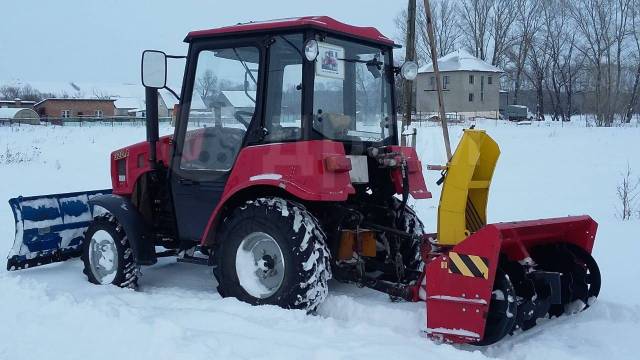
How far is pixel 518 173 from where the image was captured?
14.9m

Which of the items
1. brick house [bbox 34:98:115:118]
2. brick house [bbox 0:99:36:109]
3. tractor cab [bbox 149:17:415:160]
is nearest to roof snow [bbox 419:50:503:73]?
brick house [bbox 34:98:115:118]

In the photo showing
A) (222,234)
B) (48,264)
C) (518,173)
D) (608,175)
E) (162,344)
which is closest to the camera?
(162,344)

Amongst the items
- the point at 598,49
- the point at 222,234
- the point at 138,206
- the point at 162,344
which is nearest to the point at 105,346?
the point at 162,344

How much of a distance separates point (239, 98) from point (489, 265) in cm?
250

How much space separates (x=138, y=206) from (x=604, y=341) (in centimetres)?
428

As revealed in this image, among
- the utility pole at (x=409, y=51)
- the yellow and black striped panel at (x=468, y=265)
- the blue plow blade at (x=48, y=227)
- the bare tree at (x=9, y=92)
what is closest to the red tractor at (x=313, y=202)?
the yellow and black striped panel at (x=468, y=265)

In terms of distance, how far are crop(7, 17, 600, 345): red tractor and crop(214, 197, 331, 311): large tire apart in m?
0.01

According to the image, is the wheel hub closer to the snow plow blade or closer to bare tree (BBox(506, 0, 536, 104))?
the snow plow blade

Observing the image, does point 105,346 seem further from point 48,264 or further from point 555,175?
point 555,175

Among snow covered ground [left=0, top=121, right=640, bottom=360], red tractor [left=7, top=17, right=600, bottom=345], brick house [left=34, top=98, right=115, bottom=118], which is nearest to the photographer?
snow covered ground [left=0, top=121, right=640, bottom=360]

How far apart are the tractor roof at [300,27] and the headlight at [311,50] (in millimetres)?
211

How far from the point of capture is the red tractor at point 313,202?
4.50 m

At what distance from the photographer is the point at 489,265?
4.13 metres

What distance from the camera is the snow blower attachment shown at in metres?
4.17
